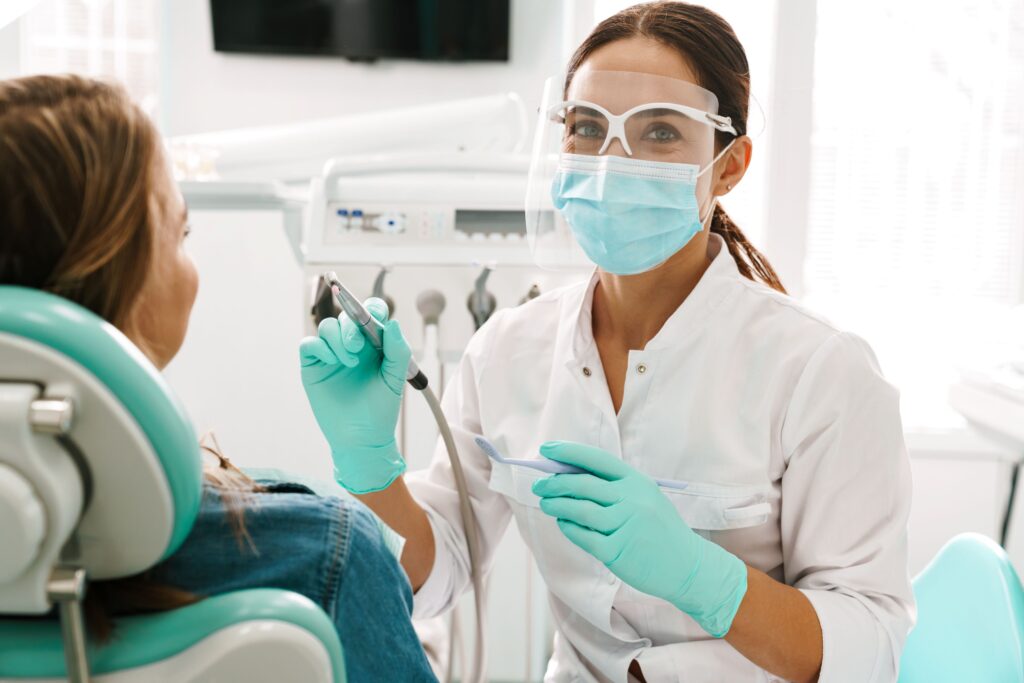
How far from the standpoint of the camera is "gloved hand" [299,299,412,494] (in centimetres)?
118

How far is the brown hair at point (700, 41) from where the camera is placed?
1.26 m

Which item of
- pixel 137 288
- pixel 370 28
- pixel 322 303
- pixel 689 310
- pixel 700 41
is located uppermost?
pixel 370 28

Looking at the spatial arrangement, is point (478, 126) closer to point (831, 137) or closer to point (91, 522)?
point (831, 137)

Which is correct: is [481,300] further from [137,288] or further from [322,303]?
[137,288]

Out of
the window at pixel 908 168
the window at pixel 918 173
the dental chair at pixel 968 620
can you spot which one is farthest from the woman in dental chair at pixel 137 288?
the window at pixel 918 173

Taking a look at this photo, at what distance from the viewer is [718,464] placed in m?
1.21

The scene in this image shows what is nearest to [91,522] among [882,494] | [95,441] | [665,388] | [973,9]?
[95,441]

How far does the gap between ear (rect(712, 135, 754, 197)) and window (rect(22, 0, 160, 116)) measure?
6.71 ft

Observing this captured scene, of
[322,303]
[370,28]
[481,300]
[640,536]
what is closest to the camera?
[640,536]

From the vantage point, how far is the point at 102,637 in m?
0.64

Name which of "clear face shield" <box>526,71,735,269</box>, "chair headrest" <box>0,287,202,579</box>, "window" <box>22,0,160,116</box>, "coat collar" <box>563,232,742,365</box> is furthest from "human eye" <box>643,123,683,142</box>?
"window" <box>22,0,160,116</box>

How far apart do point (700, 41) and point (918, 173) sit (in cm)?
192

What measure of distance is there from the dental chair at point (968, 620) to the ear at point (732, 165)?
2.20 feet

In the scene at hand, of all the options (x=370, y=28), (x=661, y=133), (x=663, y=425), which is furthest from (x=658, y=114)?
(x=370, y=28)
